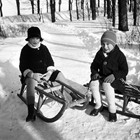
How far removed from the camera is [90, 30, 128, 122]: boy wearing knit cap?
346 centimetres

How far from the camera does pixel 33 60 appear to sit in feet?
13.3

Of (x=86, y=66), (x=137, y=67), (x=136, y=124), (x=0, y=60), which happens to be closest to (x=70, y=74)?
(x=86, y=66)

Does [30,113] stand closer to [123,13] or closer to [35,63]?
[35,63]

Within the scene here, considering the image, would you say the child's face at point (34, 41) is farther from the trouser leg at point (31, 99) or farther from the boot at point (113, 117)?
the boot at point (113, 117)

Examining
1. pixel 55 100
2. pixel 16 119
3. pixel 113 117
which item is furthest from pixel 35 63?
pixel 113 117

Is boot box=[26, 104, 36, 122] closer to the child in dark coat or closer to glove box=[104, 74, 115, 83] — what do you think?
the child in dark coat

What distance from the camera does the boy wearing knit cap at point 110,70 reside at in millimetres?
3461

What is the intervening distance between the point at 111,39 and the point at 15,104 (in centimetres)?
232

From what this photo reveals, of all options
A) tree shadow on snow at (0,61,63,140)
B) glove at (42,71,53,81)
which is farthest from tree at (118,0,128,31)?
glove at (42,71,53,81)

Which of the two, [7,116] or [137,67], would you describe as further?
[137,67]

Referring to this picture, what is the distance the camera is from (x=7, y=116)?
4047 mm

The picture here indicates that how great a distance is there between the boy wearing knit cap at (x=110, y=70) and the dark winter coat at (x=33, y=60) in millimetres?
1002

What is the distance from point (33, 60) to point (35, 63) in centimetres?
7

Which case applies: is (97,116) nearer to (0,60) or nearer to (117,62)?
(117,62)
